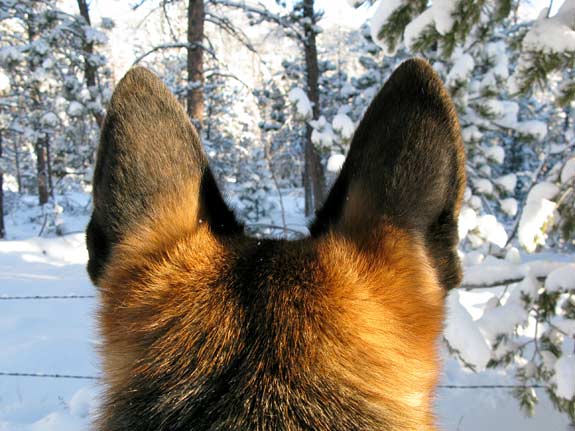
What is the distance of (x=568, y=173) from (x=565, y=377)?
4.88ft

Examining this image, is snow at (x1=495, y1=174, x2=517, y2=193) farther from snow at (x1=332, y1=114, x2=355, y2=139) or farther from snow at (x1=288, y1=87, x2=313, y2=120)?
snow at (x1=288, y1=87, x2=313, y2=120)

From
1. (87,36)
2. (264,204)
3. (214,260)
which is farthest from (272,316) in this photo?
(264,204)

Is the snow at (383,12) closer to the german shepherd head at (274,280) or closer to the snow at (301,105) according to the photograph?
the german shepherd head at (274,280)

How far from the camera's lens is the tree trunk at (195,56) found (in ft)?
36.3

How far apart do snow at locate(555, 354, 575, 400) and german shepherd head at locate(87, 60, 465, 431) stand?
2643 mm

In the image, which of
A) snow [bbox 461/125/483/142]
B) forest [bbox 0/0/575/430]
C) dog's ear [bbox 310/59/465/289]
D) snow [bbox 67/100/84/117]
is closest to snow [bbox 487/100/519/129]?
forest [bbox 0/0/575/430]

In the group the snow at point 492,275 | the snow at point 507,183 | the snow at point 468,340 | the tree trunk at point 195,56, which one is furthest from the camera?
the tree trunk at point 195,56

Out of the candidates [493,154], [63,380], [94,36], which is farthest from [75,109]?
[493,154]

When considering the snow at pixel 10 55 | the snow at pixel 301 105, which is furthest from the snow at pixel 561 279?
the snow at pixel 10 55

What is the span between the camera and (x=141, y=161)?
132cm

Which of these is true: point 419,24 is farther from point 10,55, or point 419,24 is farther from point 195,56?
point 10,55

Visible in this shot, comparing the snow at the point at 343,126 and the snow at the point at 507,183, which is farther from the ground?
the snow at the point at 343,126

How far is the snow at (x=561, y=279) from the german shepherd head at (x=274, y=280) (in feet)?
8.06

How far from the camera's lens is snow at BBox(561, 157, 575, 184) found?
3428mm
